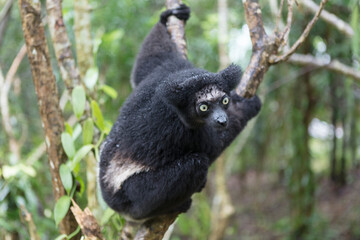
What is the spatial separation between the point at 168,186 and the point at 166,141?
0.35 meters

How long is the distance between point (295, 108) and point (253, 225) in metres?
4.01

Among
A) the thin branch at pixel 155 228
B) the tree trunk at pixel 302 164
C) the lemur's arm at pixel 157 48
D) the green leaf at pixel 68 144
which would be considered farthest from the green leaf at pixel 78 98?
the tree trunk at pixel 302 164

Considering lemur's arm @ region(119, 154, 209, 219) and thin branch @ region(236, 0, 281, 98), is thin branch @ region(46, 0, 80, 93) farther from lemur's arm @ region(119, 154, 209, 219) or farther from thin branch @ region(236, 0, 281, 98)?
thin branch @ region(236, 0, 281, 98)

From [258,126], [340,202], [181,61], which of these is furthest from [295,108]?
[181,61]

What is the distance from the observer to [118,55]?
18.1 ft

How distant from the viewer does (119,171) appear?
2941 mm

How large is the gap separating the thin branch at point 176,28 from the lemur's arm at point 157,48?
4 cm

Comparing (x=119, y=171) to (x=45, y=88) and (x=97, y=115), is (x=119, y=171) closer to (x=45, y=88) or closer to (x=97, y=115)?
Answer: (x=97, y=115)

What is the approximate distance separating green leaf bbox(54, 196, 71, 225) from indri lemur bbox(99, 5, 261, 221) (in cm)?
33

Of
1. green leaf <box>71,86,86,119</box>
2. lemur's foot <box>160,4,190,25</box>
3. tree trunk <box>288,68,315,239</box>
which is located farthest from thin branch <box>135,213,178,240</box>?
tree trunk <box>288,68,315,239</box>

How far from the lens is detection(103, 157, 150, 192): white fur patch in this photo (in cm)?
289

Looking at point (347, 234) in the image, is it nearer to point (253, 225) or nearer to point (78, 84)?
point (253, 225)

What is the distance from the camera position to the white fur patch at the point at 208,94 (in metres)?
2.58

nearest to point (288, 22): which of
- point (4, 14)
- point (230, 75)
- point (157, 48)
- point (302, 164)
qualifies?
point (230, 75)
